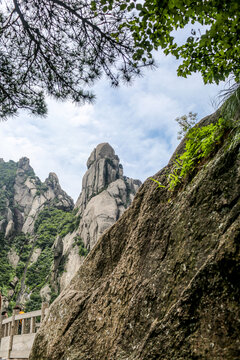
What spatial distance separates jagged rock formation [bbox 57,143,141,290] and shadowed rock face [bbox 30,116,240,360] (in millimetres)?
32272

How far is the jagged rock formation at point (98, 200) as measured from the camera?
39344 millimetres

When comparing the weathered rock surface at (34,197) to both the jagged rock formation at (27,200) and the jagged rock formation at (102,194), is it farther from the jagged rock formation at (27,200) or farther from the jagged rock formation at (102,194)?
the jagged rock formation at (102,194)

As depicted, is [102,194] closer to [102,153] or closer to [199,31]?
[102,153]

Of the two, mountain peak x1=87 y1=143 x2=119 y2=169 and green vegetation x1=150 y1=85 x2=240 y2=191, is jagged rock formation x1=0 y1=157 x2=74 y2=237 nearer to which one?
mountain peak x1=87 y1=143 x2=119 y2=169

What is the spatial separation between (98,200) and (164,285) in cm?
4342

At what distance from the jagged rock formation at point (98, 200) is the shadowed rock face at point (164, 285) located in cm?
3227

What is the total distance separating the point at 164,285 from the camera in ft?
9.23

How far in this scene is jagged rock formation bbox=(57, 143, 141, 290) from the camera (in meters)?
39.3

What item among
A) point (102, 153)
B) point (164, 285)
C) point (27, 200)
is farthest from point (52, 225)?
point (164, 285)

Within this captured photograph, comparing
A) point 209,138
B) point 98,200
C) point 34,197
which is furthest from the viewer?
point 34,197

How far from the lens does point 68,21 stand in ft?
13.6

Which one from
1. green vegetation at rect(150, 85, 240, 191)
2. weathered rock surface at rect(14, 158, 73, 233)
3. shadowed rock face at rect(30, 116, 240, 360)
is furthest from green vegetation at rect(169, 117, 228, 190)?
weathered rock surface at rect(14, 158, 73, 233)

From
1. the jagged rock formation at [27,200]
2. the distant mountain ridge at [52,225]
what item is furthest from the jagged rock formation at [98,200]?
the jagged rock formation at [27,200]

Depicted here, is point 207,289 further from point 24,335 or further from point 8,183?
point 8,183
